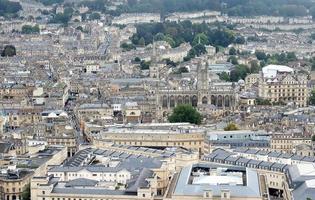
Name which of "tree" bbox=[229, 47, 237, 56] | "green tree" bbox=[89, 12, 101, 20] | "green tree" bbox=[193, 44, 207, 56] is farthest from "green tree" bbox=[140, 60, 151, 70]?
"green tree" bbox=[89, 12, 101, 20]

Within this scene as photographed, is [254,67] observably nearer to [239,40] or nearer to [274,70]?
[274,70]

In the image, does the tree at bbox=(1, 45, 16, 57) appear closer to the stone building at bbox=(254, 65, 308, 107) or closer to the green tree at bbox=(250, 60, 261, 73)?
the green tree at bbox=(250, 60, 261, 73)

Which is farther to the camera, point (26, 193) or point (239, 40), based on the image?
point (239, 40)

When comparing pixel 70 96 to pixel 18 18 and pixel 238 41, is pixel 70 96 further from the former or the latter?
→ pixel 18 18

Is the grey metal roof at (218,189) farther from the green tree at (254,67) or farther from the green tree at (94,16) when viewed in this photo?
the green tree at (94,16)

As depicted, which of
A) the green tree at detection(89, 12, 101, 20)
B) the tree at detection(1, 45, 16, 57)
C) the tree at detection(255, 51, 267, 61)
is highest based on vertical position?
the green tree at detection(89, 12, 101, 20)

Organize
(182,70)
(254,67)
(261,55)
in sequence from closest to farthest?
(182,70), (254,67), (261,55)

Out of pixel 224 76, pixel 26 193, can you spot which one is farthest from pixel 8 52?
pixel 26 193

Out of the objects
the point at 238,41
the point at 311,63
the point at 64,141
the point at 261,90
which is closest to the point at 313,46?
the point at 238,41
